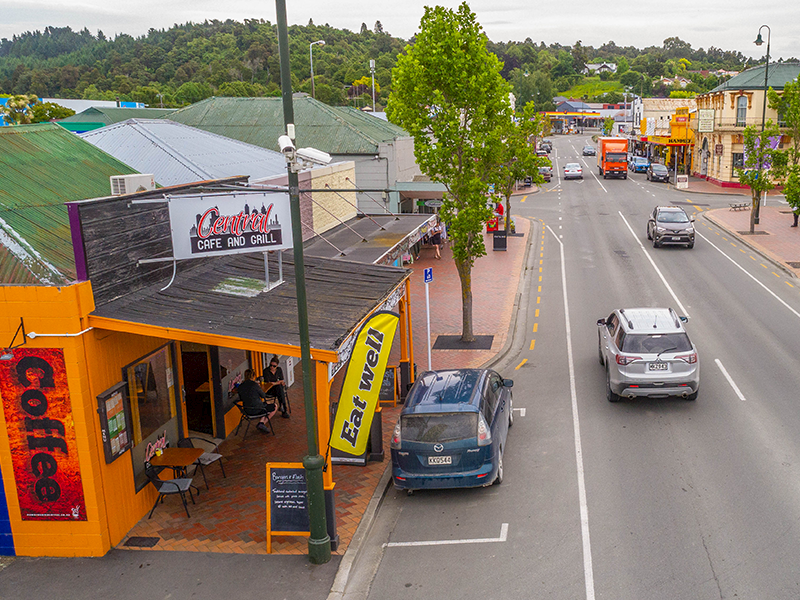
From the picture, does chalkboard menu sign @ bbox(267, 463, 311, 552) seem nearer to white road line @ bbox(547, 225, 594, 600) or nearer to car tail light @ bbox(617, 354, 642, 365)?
white road line @ bbox(547, 225, 594, 600)

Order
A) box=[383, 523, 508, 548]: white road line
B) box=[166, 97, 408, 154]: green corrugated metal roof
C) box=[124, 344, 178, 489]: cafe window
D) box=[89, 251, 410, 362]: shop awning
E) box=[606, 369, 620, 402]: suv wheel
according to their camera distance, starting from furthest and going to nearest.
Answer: box=[166, 97, 408, 154]: green corrugated metal roof
box=[606, 369, 620, 402]: suv wheel
box=[124, 344, 178, 489]: cafe window
box=[383, 523, 508, 548]: white road line
box=[89, 251, 410, 362]: shop awning

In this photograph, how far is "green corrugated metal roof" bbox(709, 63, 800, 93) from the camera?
175 ft

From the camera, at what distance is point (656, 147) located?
280 ft

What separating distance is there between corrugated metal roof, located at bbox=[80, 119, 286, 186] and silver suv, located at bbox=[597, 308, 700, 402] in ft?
34.0

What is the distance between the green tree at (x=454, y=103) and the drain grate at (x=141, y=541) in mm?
11015

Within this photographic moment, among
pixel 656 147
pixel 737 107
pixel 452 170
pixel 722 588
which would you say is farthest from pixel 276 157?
pixel 656 147

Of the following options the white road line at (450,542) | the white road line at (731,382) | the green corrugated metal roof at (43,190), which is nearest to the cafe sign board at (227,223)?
the green corrugated metal roof at (43,190)

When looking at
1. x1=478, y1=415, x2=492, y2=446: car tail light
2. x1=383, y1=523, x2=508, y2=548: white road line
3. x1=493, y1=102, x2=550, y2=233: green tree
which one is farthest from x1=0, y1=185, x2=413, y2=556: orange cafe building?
x1=493, y1=102, x2=550, y2=233: green tree

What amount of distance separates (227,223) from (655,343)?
834 cm

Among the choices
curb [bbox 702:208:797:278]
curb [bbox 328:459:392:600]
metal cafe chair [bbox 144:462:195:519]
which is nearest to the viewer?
curb [bbox 328:459:392:600]

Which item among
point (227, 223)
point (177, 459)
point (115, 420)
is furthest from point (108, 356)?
point (227, 223)

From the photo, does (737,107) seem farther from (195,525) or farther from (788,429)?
(195,525)

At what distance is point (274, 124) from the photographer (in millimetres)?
33250

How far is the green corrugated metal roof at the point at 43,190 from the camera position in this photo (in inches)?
377
